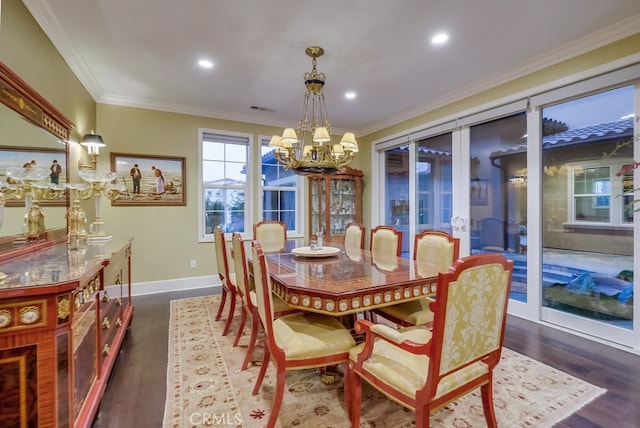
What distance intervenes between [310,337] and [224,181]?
3.61 metres

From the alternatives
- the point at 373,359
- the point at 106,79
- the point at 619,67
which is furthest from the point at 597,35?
the point at 106,79

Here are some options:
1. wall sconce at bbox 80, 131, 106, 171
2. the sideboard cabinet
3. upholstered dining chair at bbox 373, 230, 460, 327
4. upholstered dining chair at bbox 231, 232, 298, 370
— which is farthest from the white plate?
wall sconce at bbox 80, 131, 106, 171

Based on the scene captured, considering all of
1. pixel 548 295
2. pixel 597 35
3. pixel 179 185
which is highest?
pixel 597 35

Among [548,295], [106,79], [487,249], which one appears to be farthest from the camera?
[487,249]

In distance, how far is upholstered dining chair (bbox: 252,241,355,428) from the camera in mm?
1532

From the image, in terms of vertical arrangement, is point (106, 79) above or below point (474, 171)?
above

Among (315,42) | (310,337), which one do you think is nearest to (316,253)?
(310,337)

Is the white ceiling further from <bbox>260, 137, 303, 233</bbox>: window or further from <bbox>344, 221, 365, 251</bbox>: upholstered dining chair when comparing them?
<bbox>344, 221, 365, 251</bbox>: upholstered dining chair

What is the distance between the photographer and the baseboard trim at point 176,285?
4086 mm

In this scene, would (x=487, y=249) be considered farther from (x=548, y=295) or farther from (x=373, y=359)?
(x=373, y=359)

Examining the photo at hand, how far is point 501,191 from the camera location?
3547mm

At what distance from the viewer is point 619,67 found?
249cm

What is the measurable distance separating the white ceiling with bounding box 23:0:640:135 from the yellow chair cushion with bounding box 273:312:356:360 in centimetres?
225

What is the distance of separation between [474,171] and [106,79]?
4572 millimetres
